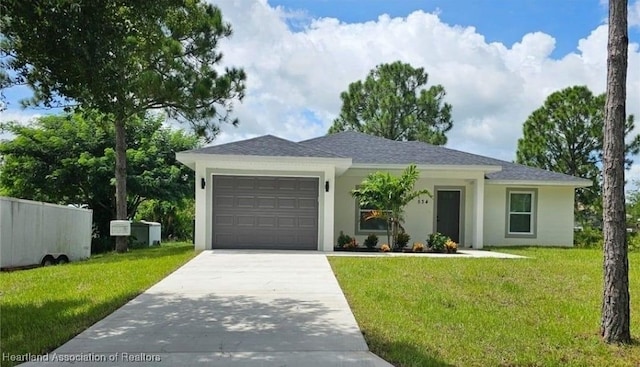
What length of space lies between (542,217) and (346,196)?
6.86 m

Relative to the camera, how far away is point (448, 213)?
17625mm

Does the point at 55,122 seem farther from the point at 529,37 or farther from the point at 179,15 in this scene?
the point at 529,37

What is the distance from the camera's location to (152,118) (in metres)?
25.2

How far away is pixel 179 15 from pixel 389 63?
29.4m

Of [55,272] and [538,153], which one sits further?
[538,153]

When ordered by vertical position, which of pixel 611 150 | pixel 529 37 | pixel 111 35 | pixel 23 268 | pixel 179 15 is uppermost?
pixel 529 37

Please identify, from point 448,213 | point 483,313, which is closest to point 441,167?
point 448,213

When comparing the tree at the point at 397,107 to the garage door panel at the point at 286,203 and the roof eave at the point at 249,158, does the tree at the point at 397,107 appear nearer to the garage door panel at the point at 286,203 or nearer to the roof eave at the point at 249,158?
the garage door panel at the point at 286,203

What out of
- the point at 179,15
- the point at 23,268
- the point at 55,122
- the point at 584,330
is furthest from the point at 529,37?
the point at 55,122

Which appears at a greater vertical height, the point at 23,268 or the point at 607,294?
the point at 607,294

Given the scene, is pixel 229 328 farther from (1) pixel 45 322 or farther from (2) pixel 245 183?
(2) pixel 245 183

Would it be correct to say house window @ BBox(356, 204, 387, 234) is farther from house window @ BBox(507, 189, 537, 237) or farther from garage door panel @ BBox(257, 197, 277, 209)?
house window @ BBox(507, 189, 537, 237)

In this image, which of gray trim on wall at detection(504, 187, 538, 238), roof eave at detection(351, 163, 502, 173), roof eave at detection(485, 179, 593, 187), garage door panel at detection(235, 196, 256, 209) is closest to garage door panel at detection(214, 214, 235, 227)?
garage door panel at detection(235, 196, 256, 209)

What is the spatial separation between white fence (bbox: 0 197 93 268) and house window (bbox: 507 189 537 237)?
13710 millimetres
